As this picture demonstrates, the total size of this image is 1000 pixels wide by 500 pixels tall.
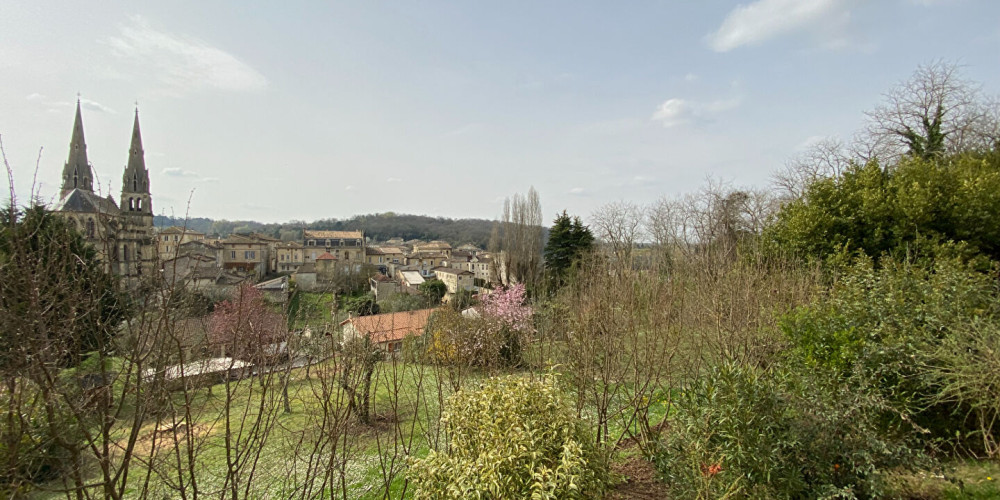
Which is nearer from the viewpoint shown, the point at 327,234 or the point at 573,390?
the point at 573,390

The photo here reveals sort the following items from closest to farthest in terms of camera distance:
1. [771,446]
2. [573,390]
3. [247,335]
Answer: [247,335]
[771,446]
[573,390]

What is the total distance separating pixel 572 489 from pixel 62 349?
3.06 metres

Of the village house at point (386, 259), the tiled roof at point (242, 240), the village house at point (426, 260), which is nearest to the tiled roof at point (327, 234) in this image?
the village house at point (386, 259)

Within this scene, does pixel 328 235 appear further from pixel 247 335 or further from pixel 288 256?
pixel 247 335

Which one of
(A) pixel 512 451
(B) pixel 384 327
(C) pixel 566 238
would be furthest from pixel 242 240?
(A) pixel 512 451

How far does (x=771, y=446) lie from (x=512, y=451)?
214 cm

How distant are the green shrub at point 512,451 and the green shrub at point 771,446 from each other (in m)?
0.78

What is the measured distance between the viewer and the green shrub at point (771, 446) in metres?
3.42

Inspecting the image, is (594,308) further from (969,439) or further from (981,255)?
(981,255)

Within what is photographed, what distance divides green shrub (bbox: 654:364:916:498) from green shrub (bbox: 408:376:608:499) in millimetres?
784

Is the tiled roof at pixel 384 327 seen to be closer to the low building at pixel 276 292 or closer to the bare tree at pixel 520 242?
the low building at pixel 276 292

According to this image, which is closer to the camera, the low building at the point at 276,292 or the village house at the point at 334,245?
the low building at the point at 276,292

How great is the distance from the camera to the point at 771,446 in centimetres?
347

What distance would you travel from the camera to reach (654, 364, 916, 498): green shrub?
342 centimetres
